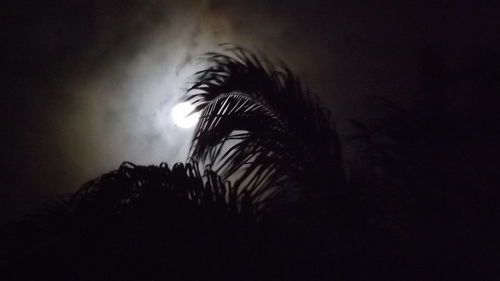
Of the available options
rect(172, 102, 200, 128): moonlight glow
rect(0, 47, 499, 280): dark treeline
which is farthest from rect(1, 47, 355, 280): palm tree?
rect(172, 102, 200, 128): moonlight glow

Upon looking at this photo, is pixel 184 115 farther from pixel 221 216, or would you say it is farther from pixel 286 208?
pixel 221 216

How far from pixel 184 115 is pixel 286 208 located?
0.98 m

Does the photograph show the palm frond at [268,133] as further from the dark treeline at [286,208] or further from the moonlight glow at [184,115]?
the moonlight glow at [184,115]

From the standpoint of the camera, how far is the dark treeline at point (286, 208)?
1.57m

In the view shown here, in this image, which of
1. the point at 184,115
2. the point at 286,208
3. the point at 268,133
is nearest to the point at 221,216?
the point at 286,208

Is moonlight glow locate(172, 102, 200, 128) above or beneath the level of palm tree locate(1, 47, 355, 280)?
above

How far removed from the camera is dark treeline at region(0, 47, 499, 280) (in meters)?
1.57

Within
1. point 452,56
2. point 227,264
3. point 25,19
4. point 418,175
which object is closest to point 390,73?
point 452,56

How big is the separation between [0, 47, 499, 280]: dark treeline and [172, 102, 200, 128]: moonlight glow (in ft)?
1.03

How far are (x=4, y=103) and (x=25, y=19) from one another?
Answer: 48 cm

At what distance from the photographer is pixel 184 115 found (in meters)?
2.76

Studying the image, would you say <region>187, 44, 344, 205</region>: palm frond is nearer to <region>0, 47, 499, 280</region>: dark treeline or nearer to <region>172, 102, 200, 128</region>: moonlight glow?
<region>0, 47, 499, 280</region>: dark treeline

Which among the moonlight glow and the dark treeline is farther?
the moonlight glow

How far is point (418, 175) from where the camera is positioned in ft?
7.04
